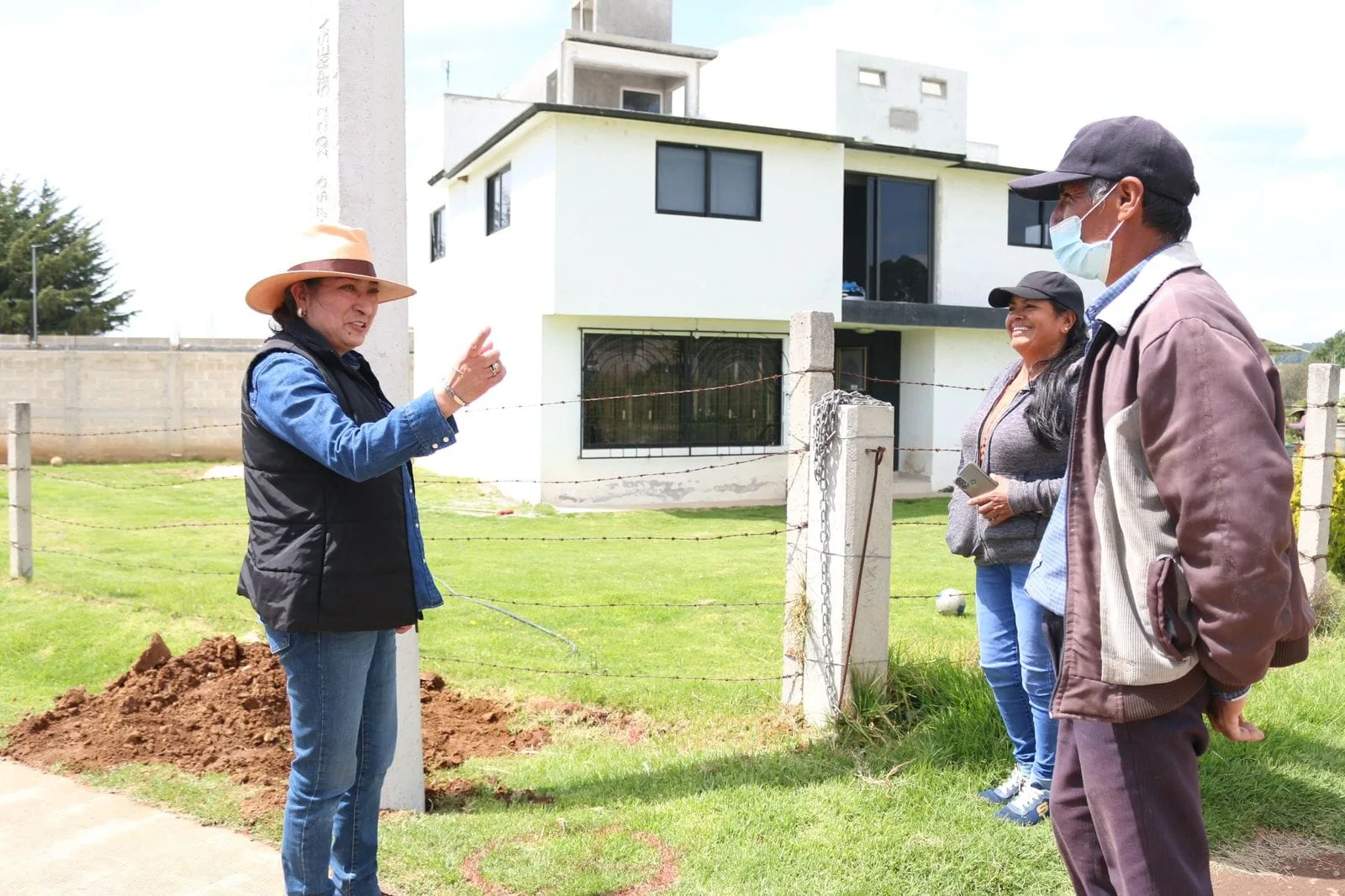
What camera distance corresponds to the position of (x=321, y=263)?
122 inches

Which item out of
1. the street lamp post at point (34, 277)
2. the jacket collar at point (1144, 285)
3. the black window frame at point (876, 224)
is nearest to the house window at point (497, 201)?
the black window frame at point (876, 224)

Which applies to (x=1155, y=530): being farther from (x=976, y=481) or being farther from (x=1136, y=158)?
(x=976, y=481)

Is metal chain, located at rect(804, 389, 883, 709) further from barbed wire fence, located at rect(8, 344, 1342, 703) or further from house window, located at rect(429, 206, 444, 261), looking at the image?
house window, located at rect(429, 206, 444, 261)

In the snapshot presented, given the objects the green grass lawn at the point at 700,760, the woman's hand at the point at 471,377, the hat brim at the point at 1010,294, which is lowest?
the green grass lawn at the point at 700,760

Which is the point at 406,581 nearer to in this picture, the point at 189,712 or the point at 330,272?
the point at 330,272

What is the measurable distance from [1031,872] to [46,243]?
44066 millimetres

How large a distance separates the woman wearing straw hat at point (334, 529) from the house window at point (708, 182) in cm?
1398

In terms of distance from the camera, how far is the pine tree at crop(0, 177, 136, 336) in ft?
123

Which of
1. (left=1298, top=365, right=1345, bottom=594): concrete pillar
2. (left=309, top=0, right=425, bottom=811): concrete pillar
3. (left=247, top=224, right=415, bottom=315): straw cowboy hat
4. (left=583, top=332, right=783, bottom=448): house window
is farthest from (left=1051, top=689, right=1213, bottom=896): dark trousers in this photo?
(left=583, top=332, right=783, bottom=448): house window

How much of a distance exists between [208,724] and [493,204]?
49.5 ft

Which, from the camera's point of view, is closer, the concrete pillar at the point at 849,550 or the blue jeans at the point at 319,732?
the blue jeans at the point at 319,732

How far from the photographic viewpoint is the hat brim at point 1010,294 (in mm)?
3914

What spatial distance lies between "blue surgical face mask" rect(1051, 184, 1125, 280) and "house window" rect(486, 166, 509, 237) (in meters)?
16.6

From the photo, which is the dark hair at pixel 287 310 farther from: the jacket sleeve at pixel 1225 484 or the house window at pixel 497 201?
the house window at pixel 497 201
